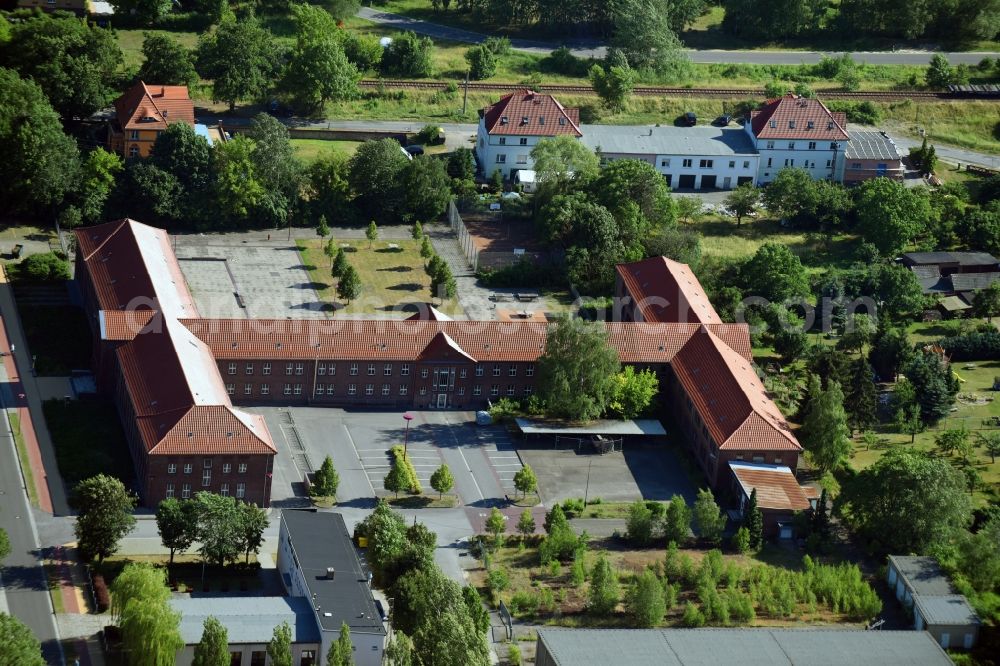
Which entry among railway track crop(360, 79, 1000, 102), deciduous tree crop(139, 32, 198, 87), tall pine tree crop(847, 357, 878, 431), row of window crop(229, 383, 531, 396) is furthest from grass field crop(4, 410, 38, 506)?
railway track crop(360, 79, 1000, 102)

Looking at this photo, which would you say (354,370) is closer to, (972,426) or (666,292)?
(666,292)

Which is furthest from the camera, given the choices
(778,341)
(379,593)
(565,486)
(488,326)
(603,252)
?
(603,252)

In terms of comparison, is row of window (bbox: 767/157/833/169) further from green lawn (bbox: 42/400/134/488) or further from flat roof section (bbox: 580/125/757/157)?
green lawn (bbox: 42/400/134/488)

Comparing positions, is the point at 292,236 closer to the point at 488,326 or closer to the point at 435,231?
the point at 435,231

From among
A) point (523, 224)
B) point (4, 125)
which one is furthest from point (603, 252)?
point (4, 125)

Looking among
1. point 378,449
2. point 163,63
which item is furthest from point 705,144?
point 378,449

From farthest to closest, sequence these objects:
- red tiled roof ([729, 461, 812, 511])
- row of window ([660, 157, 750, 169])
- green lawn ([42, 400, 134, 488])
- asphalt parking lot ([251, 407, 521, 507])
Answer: row of window ([660, 157, 750, 169]) → asphalt parking lot ([251, 407, 521, 507]) → red tiled roof ([729, 461, 812, 511]) → green lawn ([42, 400, 134, 488])
